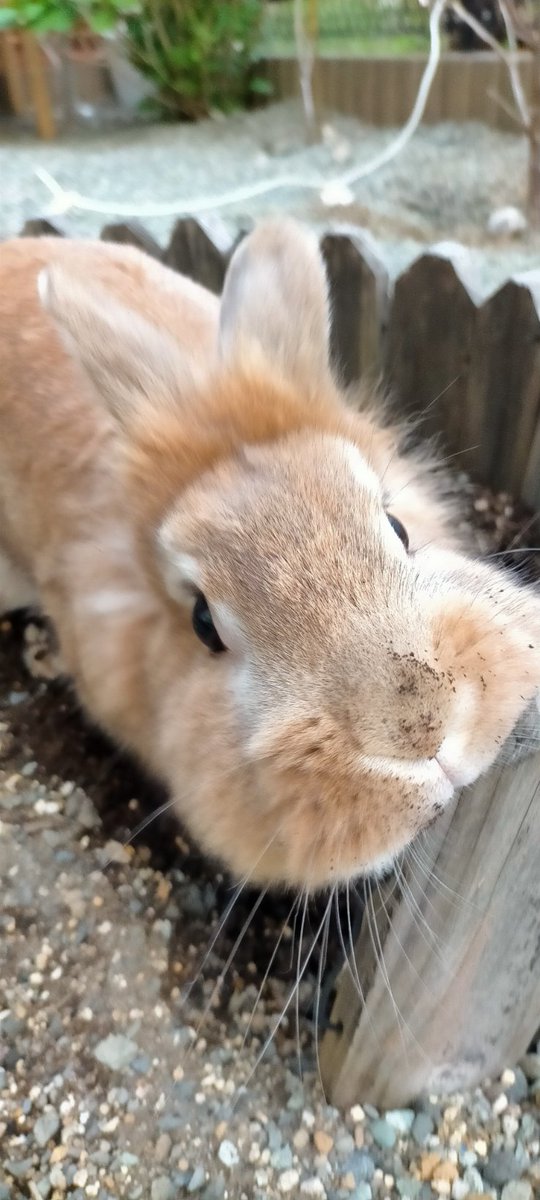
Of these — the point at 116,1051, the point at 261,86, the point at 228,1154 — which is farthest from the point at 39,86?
the point at 228,1154

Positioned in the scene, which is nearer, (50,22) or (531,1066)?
(531,1066)

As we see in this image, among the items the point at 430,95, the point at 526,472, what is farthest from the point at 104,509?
the point at 430,95

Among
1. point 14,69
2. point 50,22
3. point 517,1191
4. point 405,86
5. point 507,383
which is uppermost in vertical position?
point 50,22

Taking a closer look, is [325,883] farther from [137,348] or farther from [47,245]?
[47,245]

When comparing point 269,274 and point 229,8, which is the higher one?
point 229,8

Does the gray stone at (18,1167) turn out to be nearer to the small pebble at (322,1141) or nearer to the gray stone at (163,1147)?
the gray stone at (163,1147)

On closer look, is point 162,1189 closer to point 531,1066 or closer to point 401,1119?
point 401,1119
